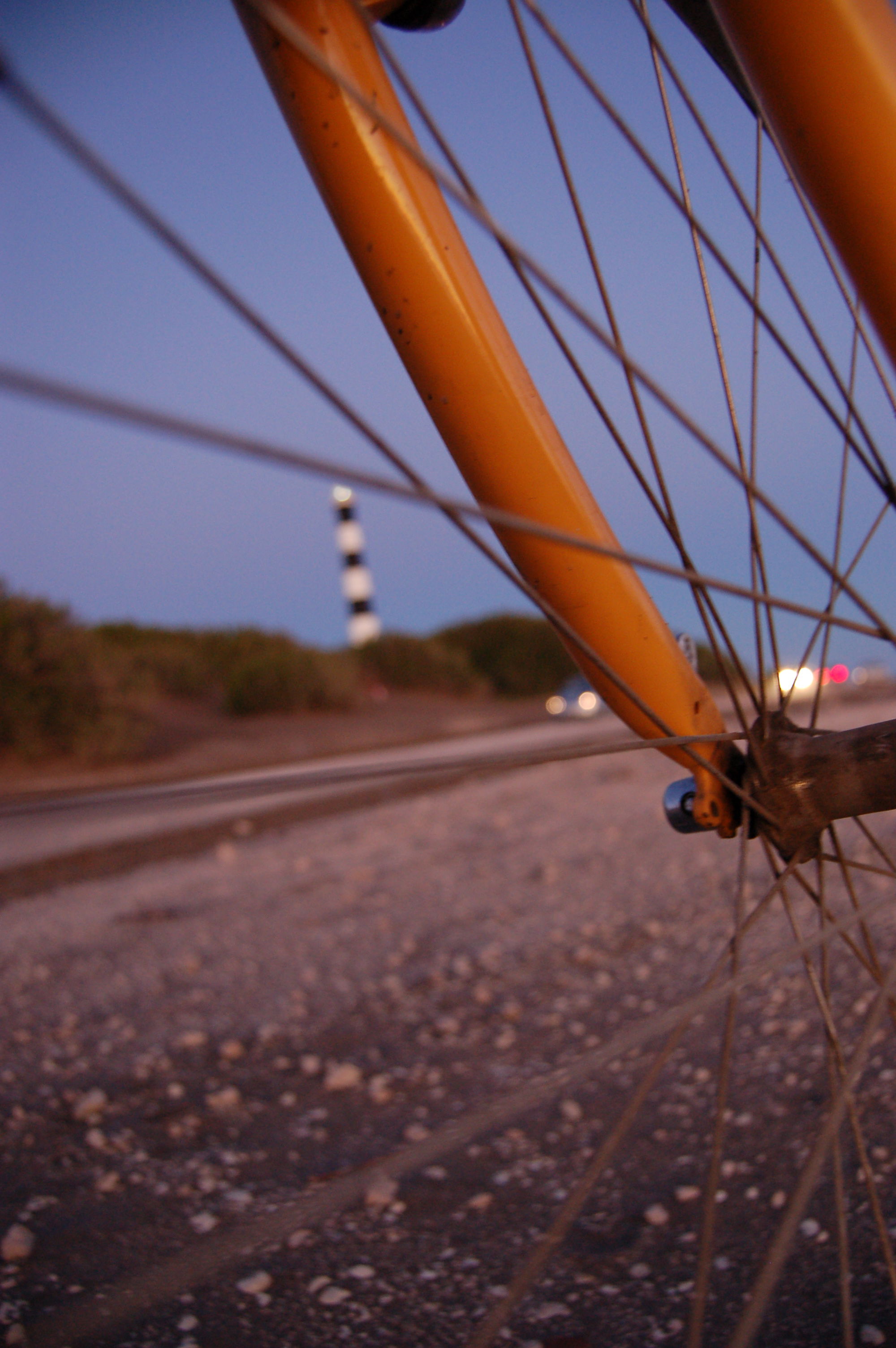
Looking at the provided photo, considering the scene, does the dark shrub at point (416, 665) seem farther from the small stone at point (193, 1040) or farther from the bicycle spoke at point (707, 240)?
the bicycle spoke at point (707, 240)

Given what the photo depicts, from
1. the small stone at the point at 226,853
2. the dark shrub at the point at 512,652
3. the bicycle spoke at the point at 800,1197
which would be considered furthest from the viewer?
the dark shrub at the point at 512,652

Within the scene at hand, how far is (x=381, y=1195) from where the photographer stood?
194 cm

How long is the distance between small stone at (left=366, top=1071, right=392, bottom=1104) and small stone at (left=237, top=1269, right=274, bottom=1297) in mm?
651

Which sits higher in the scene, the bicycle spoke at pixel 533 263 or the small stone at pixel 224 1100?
the bicycle spoke at pixel 533 263

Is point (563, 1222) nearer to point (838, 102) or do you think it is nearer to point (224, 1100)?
point (838, 102)

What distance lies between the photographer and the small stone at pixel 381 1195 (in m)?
1.92

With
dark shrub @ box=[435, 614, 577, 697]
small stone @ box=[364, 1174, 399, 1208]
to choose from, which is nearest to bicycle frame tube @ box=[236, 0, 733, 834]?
small stone @ box=[364, 1174, 399, 1208]

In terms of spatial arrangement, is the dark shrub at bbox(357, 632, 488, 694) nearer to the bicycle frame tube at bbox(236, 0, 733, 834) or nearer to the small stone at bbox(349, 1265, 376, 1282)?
the small stone at bbox(349, 1265, 376, 1282)

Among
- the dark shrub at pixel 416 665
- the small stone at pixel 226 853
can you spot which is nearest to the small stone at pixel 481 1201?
the small stone at pixel 226 853

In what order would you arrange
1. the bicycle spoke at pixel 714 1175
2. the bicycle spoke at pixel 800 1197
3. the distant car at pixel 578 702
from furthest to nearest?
the distant car at pixel 578 702 → the bicycle spoke at pixel 714 1175 → the bicycle spoke at pixel 800 1197

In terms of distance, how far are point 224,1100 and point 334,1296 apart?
0.87 meters

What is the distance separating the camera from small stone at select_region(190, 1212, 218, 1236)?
1.86 meters

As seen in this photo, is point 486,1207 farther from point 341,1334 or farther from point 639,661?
point 639,661

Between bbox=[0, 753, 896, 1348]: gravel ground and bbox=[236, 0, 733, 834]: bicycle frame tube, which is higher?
bbox=[236, 0, 733, 834]: bicycle frame tube
